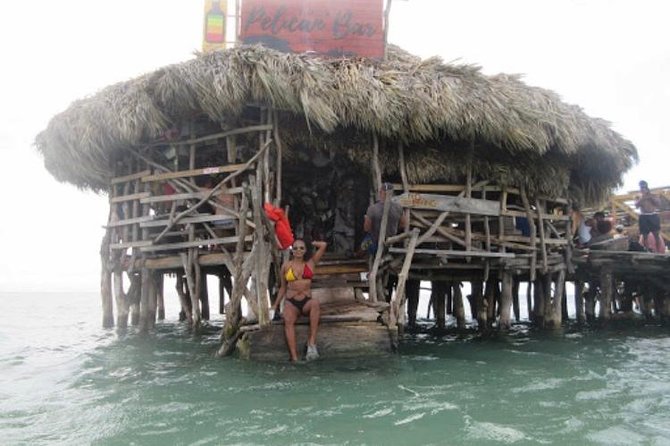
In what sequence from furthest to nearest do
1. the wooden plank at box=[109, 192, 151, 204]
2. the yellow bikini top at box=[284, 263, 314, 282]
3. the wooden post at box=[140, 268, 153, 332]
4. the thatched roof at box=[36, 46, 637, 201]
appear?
the wooden post at box=[140, 268, 153, 332], the wooden plank at box=[109, 192, 151, 204], the thatched roof at box=[36, 46, 637, 201], the yellow bikini top at box=[284, 263, 314, 282]

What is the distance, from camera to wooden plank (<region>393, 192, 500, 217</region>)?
952 centimetres

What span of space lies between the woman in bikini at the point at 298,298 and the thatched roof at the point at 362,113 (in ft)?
8.03

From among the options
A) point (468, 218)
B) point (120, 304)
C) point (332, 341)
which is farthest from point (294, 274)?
point (120, 304)

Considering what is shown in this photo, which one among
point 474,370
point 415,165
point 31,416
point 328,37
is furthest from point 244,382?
point 328,37

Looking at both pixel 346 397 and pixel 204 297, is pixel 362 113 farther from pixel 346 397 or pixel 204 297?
pixel 204 297

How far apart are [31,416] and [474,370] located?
5.42 m

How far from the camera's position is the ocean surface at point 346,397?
468 cm

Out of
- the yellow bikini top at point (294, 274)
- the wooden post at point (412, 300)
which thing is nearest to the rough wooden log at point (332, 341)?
the yellow bikini top at point (294, 274)

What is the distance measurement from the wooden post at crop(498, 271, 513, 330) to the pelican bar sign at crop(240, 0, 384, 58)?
523cm

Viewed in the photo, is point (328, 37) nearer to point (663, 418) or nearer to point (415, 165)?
point (415, 165)

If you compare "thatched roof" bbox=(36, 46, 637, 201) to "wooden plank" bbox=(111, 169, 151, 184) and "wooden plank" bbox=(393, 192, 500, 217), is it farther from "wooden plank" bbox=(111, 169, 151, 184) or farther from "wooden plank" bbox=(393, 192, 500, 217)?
"wooden plank" bbox=(393, 192, 500, 217)

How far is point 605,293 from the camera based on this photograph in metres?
12.6

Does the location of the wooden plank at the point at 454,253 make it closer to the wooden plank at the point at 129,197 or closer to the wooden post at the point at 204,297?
the wooden plank at the point at 129,197

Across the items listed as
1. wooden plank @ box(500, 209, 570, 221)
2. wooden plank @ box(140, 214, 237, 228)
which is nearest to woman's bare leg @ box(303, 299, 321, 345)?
wooden plank @ box(140, 214, 237, 228)
